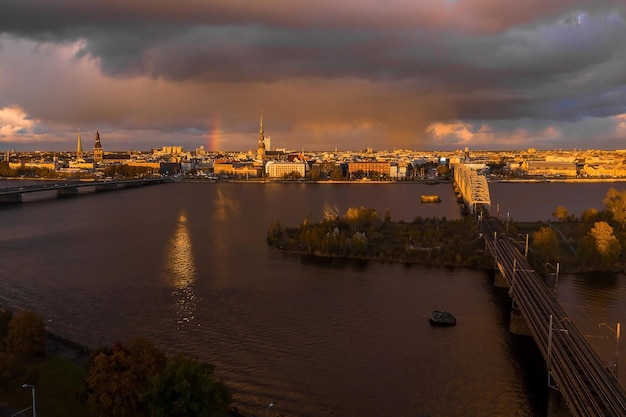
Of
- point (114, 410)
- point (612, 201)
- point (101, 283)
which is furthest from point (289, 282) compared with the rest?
point (612, 201)

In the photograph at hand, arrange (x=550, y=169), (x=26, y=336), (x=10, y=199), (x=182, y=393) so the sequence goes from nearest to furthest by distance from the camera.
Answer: (x=182, y=393) < (x=26, y=336) < (x=10, y=199) < (x=550, y=169)

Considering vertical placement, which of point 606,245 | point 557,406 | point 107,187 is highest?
point 107,187

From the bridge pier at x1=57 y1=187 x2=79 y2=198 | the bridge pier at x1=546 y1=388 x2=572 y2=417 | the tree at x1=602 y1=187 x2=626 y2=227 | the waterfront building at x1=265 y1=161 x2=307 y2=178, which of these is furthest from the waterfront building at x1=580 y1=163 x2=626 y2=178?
the bridge pier at x1=546 y1=388 x2=572 y2=417

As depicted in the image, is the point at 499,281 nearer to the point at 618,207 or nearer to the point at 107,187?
the point at 618,207

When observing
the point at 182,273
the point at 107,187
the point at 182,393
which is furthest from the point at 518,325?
the point at 107,187

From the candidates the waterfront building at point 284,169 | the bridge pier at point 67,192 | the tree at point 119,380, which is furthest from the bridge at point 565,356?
the waterfront building at point 284,169

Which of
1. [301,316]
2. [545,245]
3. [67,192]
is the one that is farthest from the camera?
[67,192]
